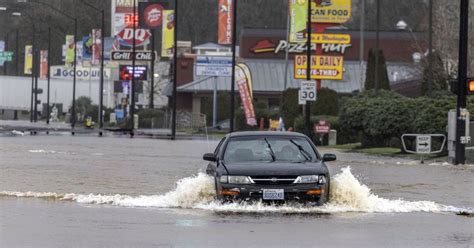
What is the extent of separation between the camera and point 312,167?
1633cm

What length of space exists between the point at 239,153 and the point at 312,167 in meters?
1.47

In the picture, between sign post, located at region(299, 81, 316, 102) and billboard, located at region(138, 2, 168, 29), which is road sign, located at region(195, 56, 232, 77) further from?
sign post, located at region(299, 81, 316, 102)

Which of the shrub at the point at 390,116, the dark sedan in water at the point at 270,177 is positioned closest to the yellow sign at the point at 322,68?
the shrub at the point at 390,116

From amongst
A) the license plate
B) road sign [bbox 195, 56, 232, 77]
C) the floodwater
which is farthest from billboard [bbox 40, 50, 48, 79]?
the license plate

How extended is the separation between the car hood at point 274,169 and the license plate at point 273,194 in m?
0.27

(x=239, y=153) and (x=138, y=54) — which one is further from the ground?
(x=138, y=54)

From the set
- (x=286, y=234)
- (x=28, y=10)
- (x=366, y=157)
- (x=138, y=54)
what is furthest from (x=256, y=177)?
(x=28, y=10)

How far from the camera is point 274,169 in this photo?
16016mm

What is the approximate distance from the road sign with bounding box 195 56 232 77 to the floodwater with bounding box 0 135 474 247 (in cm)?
3865

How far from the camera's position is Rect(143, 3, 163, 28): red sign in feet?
246

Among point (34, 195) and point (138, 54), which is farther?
point (138, 54)

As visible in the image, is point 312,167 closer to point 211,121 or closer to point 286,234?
point 286,234

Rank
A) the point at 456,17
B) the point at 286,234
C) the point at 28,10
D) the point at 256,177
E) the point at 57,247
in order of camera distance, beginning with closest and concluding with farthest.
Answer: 1. the point at 57,247
2. the point at 286,234
3. the point at 256,177
4. the point at 456,17
5. the point at 28,10

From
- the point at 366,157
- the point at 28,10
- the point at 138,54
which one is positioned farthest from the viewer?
the point at 28,10
